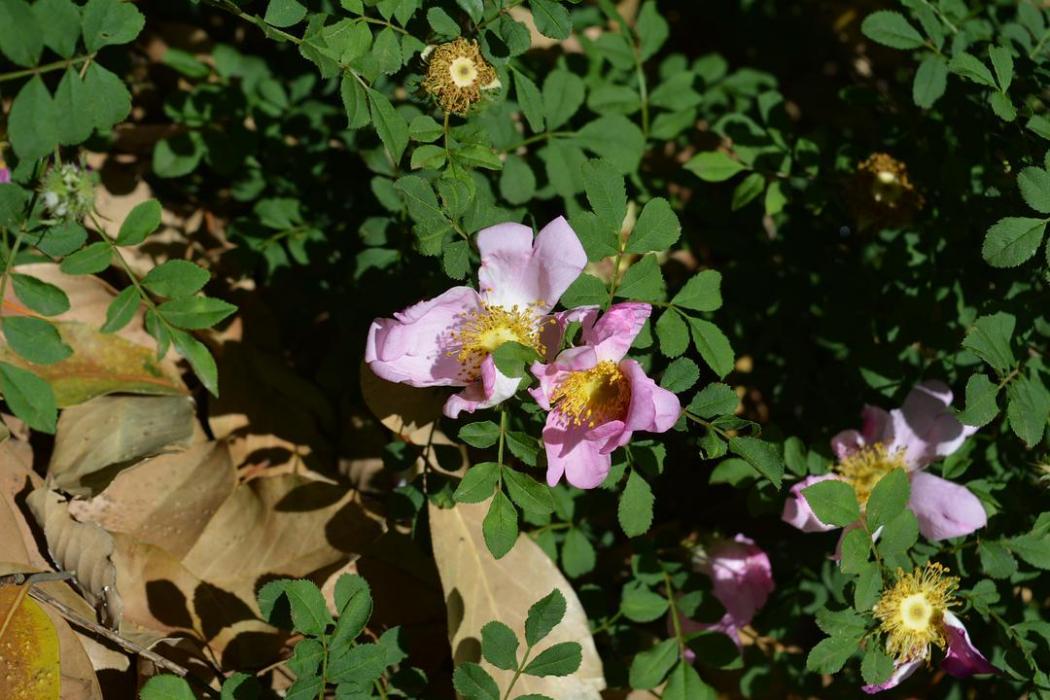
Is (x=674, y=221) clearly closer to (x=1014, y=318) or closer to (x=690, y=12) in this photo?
(x=1014, y=318)

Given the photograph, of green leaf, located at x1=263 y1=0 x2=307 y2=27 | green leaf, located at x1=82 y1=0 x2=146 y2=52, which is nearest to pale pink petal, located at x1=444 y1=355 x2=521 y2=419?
green leaf, located at x1=263 y1=0 x2=307 y2=27

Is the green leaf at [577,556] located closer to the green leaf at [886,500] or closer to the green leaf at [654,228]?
the green leaf at [886,500]

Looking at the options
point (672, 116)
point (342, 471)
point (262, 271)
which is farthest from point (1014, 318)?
point (262, 271)

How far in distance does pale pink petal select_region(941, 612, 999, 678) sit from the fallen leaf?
5.63 feet

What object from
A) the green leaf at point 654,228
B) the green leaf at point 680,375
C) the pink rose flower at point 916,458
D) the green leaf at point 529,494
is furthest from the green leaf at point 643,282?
the pink rose flower at point 916,458

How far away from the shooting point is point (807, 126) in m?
3.39

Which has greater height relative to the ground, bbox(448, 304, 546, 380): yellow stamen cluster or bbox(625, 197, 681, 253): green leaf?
bbox(625, 197, 681, 253): green leaf

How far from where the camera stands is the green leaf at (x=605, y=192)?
1.81 meters

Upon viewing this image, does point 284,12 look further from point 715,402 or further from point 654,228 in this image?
point 715,402

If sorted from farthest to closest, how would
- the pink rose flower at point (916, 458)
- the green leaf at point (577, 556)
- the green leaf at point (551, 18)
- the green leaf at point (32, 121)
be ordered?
the green leaf at point (577, 556) < the pink rose flower at point (916, 458) < the green leaf at point (551, 18) < the green leaf at point (32, 121)

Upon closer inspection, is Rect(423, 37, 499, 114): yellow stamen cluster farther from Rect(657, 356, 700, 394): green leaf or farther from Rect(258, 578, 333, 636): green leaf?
Rect(258, 578, 333, 636): green leaf

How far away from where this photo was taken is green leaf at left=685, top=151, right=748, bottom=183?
238 cm

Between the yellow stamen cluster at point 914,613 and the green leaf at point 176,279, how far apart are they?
4.80ft

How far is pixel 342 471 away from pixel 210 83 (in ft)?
3.63
